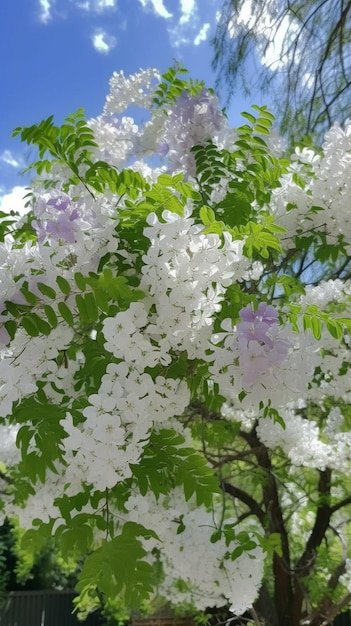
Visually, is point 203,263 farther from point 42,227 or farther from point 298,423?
point 298,423

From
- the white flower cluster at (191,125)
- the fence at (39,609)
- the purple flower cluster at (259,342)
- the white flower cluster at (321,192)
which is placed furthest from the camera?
the fence at (39,609)

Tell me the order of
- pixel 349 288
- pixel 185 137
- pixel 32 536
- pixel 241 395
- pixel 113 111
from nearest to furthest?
pixel 241 395
pixel 32 536
pixel 185 137
pixel 349 288
pixel 113 111

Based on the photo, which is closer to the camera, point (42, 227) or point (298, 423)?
point (42, 227)

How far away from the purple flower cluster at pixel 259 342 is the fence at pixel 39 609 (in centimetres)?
850

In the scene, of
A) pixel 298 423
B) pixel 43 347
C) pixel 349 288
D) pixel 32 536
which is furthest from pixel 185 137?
pixel 298 423

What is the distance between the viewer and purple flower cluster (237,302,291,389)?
129 cm

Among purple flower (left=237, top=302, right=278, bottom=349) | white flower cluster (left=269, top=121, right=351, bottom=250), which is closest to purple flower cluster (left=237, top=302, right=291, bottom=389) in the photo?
purple flower (left=237, top=302, right=278, bottom=349)

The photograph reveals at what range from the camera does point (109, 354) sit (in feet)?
4.99

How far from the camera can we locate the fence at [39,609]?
29.6 feet

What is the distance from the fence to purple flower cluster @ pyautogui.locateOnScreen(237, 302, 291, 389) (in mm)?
8503

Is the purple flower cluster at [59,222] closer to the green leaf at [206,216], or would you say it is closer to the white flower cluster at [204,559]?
the green leaf at [206,216]

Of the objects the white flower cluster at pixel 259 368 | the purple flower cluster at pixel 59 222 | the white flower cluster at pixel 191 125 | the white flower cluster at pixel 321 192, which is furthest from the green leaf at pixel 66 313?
the white flower cluster at pixel 321 192

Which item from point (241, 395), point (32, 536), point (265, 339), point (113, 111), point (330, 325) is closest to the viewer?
point (265, 339)

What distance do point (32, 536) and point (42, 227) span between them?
44.4 inches
